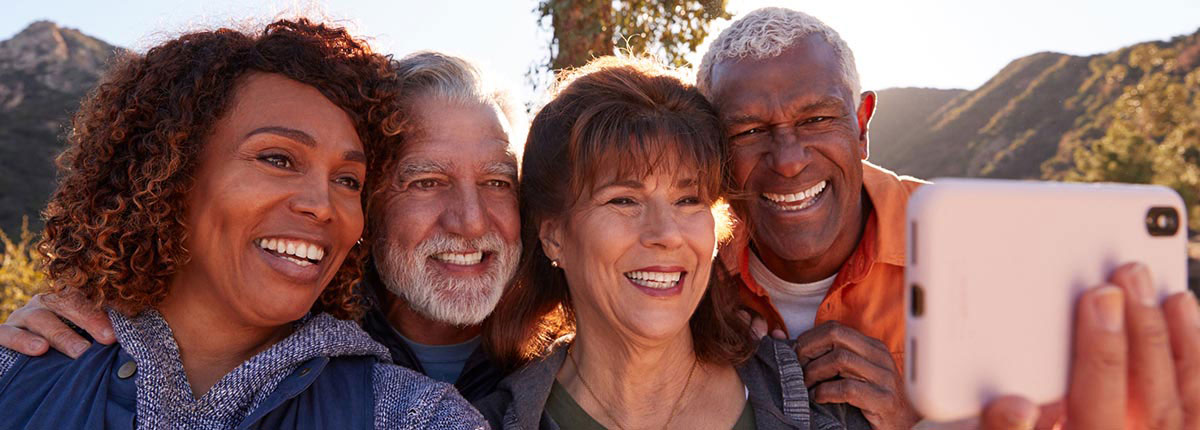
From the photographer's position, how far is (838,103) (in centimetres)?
304

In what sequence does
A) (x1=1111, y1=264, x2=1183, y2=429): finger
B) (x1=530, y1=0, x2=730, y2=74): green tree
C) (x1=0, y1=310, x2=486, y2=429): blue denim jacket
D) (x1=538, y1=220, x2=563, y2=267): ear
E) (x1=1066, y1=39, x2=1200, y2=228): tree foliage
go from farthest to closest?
(x1=1066, y1=39, x2=1200, y2=228): tree foliage → (x1=530, y1=0, x2=730, y2=74): green tree → (x1=538, y1=220, x2=563, y2=267): ear → (x1=0, y1=310, x2=486, y2=429): blue denim jacket → (x1=1111, y1=264, x2=1183, y2=429): finger

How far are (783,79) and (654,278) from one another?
0.89 m

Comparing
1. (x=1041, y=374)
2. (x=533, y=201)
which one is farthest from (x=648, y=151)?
(x=1041, y=374)

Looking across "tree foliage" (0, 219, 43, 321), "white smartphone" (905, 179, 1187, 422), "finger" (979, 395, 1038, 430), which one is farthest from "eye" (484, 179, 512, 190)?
"tree foliage" (0, 219, 43, 321)

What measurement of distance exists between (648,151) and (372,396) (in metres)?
1.02

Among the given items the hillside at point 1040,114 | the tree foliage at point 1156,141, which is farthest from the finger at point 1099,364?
the hillside at point 1040,114

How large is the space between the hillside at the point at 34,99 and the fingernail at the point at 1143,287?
95.0ft

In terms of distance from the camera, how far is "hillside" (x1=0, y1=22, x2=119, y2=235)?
28094 millimetres

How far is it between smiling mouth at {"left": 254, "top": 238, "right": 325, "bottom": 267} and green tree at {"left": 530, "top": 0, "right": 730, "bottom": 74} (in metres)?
2.35

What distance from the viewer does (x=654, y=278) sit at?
2.57m

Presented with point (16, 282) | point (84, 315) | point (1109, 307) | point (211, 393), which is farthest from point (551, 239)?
point (16, 282)

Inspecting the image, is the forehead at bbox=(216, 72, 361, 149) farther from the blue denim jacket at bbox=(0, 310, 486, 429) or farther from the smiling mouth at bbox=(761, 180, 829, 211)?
the smiling mouth at bbox=(761, 180, 829, 211)

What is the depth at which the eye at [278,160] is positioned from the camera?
2457 millimetres

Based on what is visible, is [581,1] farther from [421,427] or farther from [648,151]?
[421,427]
